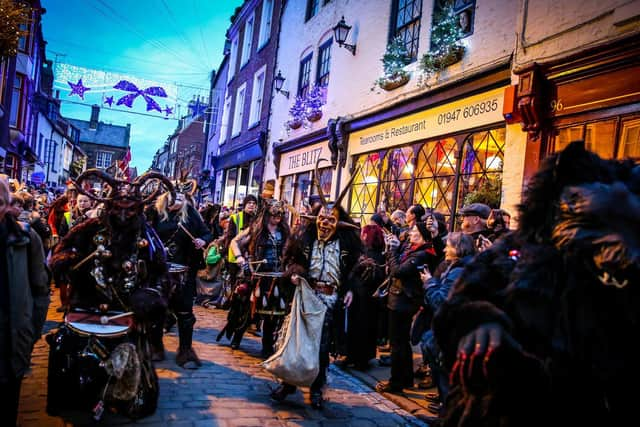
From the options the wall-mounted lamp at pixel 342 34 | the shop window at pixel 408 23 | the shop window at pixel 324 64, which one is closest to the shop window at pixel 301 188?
the shop window at pixel 324 64

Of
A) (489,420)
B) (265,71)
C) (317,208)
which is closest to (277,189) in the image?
(265,71)

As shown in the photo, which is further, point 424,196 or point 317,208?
point 424,196

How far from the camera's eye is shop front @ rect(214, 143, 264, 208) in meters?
19.0

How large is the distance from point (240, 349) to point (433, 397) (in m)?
2.74

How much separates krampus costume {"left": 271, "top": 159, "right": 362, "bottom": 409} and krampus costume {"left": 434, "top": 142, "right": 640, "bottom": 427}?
3232mm

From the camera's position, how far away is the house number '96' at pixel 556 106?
6445mm

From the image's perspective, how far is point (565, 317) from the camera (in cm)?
145

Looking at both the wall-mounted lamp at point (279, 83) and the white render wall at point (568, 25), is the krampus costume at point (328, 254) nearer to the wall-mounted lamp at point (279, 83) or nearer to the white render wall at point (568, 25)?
the white render wall at point (568, 25)

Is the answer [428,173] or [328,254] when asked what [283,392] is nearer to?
[328,254]

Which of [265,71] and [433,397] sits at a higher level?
[265,71]

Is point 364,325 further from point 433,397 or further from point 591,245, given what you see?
point 591,245

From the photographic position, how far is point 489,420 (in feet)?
5.05

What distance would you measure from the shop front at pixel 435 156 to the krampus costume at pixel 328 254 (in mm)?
3565

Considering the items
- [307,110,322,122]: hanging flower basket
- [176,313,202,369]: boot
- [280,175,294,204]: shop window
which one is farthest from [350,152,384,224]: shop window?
[176,313,202,369]: boot
